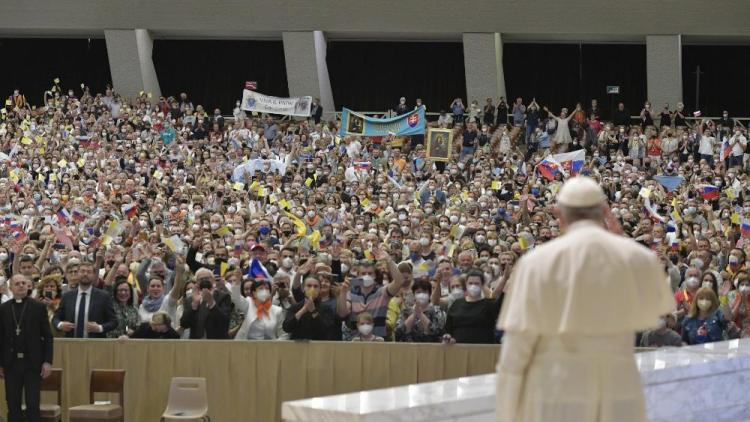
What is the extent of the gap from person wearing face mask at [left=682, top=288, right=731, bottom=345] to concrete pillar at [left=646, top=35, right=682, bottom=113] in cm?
2888

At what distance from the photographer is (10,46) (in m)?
46.5

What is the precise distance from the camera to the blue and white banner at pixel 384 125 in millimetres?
34344

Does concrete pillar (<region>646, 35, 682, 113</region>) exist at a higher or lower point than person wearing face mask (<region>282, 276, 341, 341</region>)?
higher

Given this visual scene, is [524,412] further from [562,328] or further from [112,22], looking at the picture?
[112,22]

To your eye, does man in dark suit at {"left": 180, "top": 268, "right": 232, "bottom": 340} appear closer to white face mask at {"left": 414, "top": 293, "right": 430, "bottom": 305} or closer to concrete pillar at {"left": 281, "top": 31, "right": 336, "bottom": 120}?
white face mask at {"left": 414, "top": 293, "right": 430, "bottom": 305}

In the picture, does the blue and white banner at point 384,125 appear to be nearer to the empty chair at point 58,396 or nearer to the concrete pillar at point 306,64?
the concrete pillar at point 306,64

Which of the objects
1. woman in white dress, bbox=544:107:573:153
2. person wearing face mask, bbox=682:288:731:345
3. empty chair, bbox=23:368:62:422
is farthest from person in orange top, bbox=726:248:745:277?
woman in white dress, bbox=544:107:573:153

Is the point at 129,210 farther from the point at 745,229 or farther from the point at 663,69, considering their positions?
the point at 663,69

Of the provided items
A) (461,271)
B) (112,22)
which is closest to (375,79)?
(112,22)

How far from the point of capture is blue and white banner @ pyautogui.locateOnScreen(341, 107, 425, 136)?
113 ft

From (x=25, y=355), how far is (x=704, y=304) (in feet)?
22.3

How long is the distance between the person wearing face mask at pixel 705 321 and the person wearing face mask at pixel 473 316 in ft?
6.48

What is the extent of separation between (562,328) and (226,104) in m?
40.5

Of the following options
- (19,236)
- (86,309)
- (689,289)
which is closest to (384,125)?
(19,236)
